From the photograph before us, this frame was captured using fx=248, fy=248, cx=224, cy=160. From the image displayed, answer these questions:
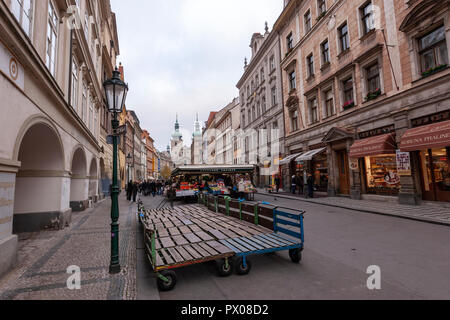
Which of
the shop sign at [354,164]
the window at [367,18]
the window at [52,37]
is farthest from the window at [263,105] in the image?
the window at [52,37]

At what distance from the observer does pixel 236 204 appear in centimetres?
724

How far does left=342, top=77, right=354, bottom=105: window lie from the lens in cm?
1617

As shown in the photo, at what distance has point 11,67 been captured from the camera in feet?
15.9

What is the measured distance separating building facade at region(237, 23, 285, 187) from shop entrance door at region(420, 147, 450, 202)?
1388 cm

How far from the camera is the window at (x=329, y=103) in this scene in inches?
711

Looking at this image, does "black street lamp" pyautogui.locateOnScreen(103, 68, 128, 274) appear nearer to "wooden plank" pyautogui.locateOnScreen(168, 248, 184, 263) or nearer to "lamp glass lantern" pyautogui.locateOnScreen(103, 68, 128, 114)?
"lamp glass lantern" pyautogui.locateOnScreen(103, 68, 128, 114)

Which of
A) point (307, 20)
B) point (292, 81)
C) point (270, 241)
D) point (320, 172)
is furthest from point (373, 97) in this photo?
point (270, 241)

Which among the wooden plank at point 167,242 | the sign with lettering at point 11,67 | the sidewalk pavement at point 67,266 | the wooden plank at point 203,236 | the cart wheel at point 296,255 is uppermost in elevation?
the sign with lettering at point 11,67

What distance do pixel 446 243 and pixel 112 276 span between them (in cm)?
717

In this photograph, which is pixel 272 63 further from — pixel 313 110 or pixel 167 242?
pixel 167 242

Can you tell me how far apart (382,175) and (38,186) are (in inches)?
630

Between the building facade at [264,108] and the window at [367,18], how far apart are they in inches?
424

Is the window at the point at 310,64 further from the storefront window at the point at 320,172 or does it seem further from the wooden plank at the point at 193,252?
the wooden plank at the point at 193,252
